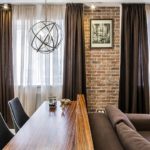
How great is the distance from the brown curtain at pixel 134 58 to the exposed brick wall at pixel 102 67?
16cm

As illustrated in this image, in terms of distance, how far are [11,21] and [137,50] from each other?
2.50 m

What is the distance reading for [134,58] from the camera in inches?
179

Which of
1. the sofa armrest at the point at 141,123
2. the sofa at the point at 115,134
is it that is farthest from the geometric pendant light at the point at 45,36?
Answer: the sofa armrest at the point at 141,123

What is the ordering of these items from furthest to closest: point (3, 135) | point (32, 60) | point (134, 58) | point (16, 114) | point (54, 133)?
point (32, 60)
point (134, 58)
point (16, 114)
point (3, 135)
point (54, 133)

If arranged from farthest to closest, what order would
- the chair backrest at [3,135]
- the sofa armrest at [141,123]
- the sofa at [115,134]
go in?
1. the sofa armrest at [141,123]
2. the chair backrest at [3,135]
3. the sofa at [115,134]

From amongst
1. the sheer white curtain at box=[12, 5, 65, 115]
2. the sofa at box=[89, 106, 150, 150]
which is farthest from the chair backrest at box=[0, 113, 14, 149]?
the sheer white curtain at box=[12, 5, 65, 115]

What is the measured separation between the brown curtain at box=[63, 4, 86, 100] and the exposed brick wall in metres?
0.17

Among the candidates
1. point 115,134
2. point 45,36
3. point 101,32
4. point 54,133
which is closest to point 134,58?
point 101,32

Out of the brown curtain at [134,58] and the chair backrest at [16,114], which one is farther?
the brown curtain at [134,58]

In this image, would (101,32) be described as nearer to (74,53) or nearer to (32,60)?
(74,53)

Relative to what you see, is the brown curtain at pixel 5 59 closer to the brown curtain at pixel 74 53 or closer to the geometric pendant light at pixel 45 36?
the geometric pendant light at pixel 45 36

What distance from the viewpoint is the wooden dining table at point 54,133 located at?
1.78 m

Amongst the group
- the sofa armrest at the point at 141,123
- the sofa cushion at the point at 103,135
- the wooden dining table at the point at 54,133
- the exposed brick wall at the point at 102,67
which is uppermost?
the exposed brick wall at the point at 102,67

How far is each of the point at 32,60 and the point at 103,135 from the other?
287cm
